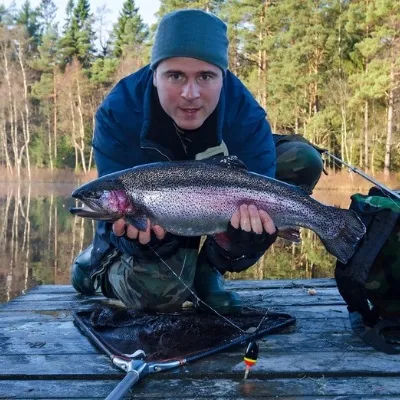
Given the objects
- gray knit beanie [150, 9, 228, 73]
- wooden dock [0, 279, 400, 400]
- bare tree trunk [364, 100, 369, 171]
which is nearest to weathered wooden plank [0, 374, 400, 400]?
wooden dock [0, 279, 400, 400]

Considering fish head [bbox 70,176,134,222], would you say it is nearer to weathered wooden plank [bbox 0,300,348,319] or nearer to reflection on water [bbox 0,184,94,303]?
weathered wooden plank [bbox 0,300,348,319]

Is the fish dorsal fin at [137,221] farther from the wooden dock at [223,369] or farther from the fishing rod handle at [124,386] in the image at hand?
the fishing rod handle at [124,386]

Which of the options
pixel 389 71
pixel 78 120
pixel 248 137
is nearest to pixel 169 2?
pixel 78 120

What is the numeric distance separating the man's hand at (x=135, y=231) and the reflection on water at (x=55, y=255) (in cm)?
414

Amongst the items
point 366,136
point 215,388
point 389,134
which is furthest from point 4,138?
point 215,388

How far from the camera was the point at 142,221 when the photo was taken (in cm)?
283

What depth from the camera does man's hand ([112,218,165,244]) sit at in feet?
9.36

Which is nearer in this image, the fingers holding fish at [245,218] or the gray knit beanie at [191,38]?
the fingers holding fish at [245,218]

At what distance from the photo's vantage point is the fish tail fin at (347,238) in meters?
2.73

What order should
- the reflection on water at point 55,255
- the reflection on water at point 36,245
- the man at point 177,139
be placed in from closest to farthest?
the man at point 177,139 < the reflection on water at point 55,255 < the reflection on water at point 36,245

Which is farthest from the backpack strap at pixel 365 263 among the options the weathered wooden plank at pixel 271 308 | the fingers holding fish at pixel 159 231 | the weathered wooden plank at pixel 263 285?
the weathered wooden plank at pixel 263 285

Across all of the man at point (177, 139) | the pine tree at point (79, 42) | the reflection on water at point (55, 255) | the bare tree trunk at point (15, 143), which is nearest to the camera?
the man at point (177, 139)

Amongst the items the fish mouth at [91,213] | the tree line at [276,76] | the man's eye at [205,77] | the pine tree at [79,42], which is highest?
the pine tree at [79,42]

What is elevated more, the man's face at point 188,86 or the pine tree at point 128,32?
the pine tree at point 128,32
